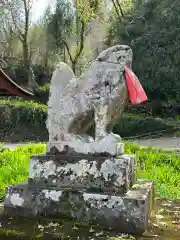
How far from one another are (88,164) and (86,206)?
374 millimetres

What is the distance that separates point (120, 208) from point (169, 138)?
47.7 ft

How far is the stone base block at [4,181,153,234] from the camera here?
9.71ft

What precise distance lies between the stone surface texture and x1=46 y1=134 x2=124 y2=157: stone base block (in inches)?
2.7

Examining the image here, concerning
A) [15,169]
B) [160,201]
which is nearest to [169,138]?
[15,169]

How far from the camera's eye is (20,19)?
90.1 ft

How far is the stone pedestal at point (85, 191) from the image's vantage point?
9.82ft

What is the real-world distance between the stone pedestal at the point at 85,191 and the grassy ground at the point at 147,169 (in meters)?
1.22

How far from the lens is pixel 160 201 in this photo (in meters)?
3.98

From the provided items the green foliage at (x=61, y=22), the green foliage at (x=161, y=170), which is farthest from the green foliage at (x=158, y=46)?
the green foliage at (x=161, y=170)

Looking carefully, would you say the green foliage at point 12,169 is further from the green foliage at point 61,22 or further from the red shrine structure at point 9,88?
the green foliage at point 61,22

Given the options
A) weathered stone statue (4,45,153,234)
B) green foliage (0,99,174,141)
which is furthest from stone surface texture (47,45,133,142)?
green foliage (0,99,174,141)

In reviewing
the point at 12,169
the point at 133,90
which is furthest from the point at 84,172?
the point at 12,169

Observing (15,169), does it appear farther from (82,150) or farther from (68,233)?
(68,233)

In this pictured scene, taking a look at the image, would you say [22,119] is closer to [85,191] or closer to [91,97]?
[91,97]
